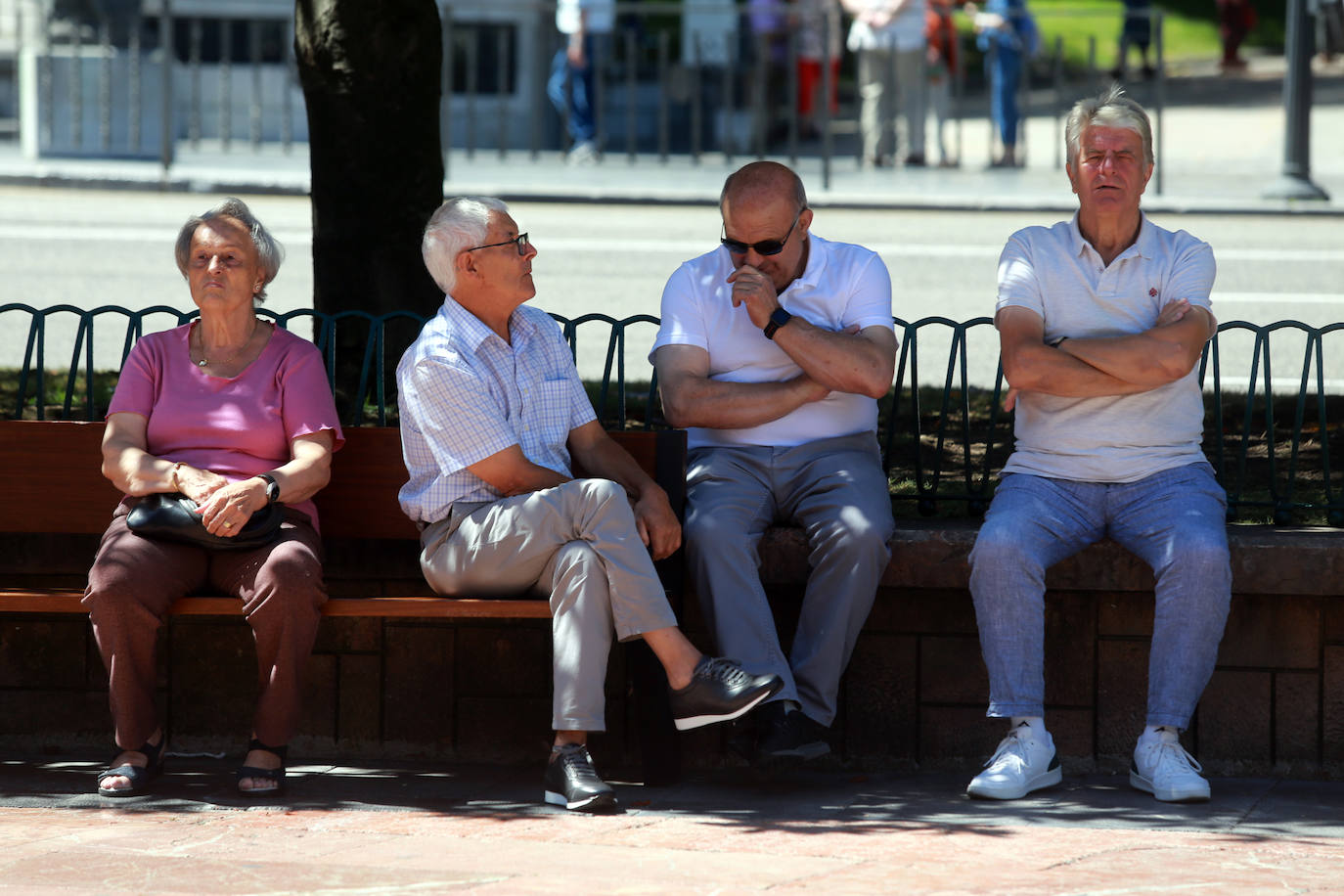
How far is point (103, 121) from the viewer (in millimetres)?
16469

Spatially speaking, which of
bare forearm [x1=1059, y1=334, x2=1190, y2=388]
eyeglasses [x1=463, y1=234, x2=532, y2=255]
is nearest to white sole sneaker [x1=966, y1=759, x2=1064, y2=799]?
bare forearm [x1=1059, y1=334, x2=1190, y2=388]

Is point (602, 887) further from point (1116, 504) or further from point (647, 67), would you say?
point (647, 67)

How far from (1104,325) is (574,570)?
1650 mm

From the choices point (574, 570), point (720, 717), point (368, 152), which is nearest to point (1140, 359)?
point (720, 717)

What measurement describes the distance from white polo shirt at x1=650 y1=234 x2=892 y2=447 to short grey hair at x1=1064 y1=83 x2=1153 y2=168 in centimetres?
64

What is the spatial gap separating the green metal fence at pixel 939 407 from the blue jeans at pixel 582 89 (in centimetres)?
812

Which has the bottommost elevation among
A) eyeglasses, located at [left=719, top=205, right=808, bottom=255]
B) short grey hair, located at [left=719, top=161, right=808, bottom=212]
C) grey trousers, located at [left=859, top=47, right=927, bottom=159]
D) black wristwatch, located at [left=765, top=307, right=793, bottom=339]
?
black wristwatch, located at [left=765, top=307, right=793, bottom=339]

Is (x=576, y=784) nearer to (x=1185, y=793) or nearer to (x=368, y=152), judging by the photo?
(x=1185, y=793)

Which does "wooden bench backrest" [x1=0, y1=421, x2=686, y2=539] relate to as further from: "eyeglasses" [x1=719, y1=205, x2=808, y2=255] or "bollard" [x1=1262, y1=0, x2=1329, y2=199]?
"bollard" [x1=1262, y1=0, x2=1329, y2=199]

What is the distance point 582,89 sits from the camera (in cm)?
1639

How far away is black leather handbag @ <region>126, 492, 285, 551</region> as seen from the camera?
4.89 meters

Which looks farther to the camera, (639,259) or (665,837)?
(639,259)

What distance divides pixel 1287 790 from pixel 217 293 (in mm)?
3119

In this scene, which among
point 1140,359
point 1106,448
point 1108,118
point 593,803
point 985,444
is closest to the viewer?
point 593,803
